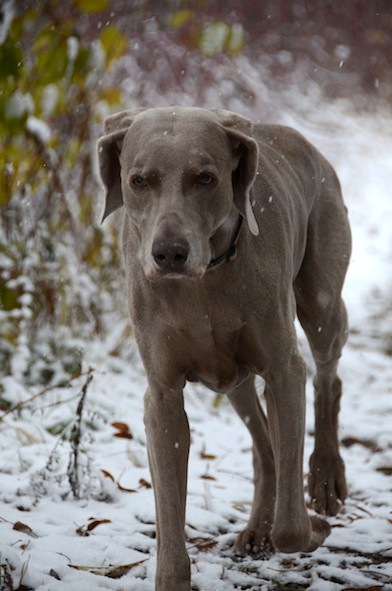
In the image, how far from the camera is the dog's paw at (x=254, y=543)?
3518 mm

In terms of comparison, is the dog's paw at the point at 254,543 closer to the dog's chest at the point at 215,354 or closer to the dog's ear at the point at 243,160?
the dog's chest at the point at 215,354

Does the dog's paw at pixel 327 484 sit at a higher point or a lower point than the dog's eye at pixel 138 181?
lower

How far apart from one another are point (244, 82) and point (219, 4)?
37.4 inches

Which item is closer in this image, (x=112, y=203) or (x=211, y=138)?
(x=211, y=138)

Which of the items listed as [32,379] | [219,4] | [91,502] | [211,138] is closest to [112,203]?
[211,138]

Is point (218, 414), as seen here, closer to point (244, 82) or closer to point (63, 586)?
point (63, 586)

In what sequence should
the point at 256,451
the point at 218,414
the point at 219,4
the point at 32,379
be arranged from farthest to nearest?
the point at 219,4 → the point at 218,414 → the point at 32,379 → the point at 256,451

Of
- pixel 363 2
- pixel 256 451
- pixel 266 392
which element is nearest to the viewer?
pixel 266 392

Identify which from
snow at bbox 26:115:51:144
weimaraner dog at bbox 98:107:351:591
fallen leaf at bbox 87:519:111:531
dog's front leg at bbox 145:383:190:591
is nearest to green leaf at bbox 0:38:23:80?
weimaraner dog at bbox 98:107:351:591

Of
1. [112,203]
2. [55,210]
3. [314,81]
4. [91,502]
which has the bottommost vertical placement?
[91,502]

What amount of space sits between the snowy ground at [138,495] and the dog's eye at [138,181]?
1128 mm

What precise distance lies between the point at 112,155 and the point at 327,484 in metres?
1.77

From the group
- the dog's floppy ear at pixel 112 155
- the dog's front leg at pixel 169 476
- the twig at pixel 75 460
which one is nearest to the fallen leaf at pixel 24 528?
the twig at pixel 75 460

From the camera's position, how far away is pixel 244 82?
12.0 m
